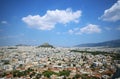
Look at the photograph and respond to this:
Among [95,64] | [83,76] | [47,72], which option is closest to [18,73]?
[47,72]

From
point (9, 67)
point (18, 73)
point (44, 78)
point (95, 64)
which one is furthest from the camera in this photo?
point (95, 64)

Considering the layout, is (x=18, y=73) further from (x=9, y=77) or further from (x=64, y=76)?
(x=64, y=76)

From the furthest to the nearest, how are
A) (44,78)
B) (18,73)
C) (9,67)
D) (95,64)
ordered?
(95,64)
(9,67)
(18,73)
(44,78)

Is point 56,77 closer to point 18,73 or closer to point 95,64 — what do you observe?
point 18,73

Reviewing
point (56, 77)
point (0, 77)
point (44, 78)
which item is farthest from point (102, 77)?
point (0, 77)

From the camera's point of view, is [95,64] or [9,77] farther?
[95,64]

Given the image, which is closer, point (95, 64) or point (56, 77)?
point (56, 77)

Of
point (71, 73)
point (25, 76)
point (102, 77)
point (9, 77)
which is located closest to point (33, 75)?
point (25, 76)

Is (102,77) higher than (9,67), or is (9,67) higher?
(9,67)

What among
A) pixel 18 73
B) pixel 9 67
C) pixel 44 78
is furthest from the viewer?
pixel 9 67
